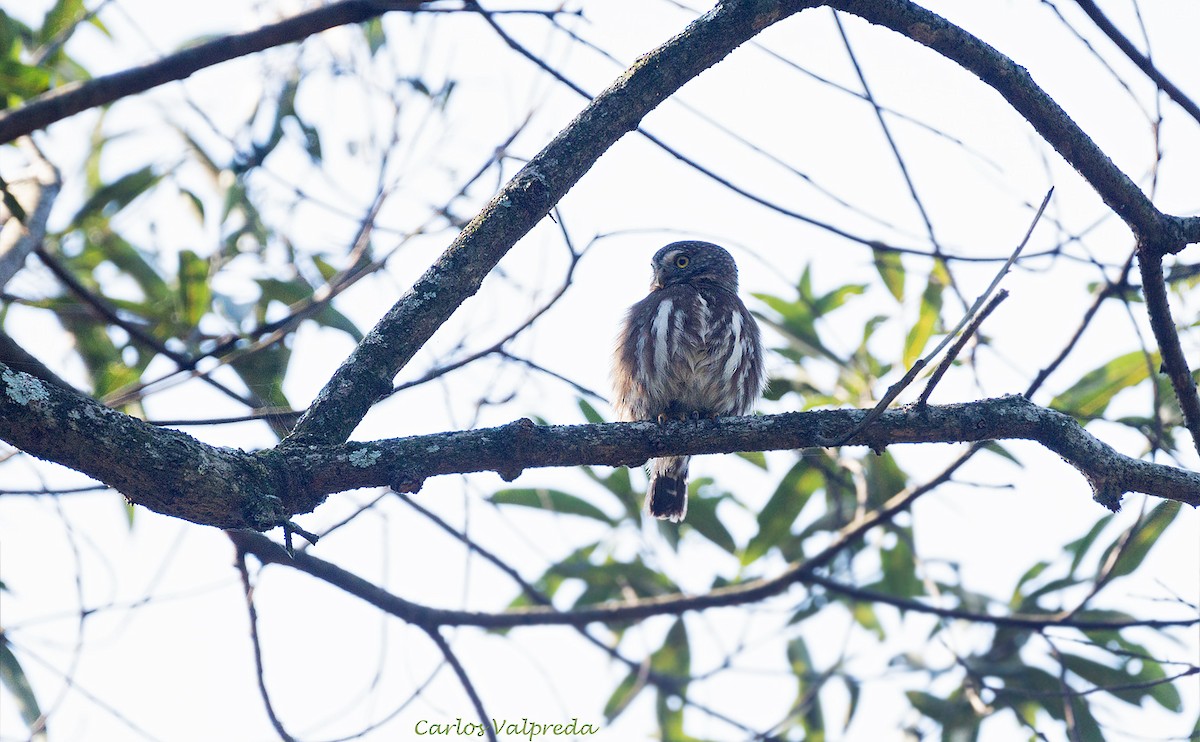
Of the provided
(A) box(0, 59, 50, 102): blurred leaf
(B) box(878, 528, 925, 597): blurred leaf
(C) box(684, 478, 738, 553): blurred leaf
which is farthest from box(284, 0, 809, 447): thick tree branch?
(B) box(878, 528, 925, 597): blurred leaf

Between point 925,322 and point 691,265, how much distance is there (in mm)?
1254

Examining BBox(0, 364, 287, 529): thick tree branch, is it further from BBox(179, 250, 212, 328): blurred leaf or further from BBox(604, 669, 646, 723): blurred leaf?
BBox(604, 669, 646, 723): blurred leaf

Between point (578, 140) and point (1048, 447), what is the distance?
55.0 inches

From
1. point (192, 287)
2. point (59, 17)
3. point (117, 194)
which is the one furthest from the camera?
point (117, 194)

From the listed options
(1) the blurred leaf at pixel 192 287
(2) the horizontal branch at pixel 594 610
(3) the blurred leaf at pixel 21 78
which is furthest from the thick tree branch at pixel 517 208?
(1) the blurred leaf at pixel 192 287

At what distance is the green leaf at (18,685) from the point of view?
Result: 3.68m

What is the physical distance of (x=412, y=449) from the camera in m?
2.35

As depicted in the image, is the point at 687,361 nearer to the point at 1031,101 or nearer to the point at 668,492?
the point at 668,492

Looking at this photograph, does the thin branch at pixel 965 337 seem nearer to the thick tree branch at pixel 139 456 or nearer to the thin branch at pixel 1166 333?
the thin branch at pixel 1166 333

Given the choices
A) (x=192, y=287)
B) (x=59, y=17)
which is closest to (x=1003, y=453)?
(x=192, y=287)

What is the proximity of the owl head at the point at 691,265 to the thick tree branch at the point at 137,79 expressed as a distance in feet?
11.9

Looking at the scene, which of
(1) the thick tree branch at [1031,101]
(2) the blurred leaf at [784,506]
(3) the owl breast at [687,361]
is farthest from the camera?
(2) the blurred leaf at [784,506]

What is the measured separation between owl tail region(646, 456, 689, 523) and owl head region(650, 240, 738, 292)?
1023 mm

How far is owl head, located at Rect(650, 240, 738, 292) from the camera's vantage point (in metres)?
5.70
